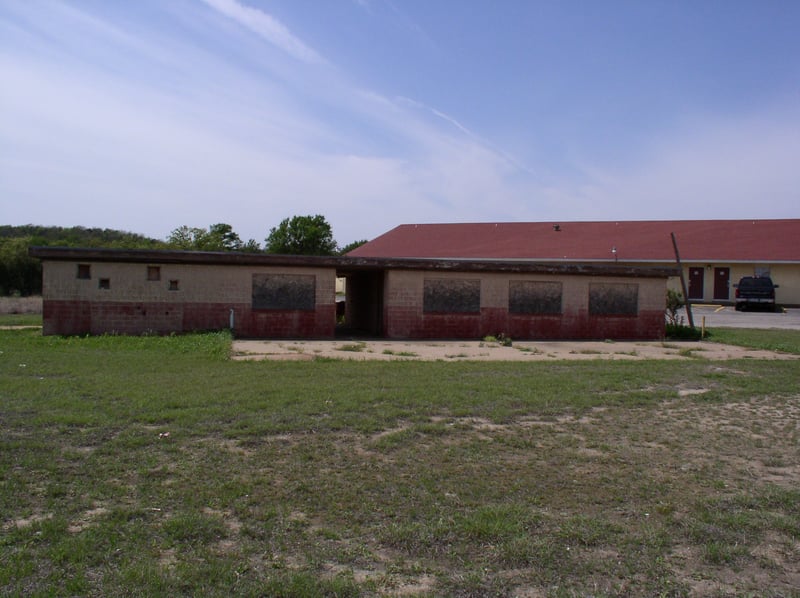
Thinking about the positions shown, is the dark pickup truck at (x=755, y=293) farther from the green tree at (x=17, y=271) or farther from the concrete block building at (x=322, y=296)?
the green tree at (x=17, y=271)

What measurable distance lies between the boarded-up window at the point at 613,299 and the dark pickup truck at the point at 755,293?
1849 cm

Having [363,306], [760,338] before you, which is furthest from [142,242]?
[760,338]

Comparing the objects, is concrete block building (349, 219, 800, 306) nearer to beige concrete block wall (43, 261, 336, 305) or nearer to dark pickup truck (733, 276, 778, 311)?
dark pickup truck (733, 276, 778, 311)

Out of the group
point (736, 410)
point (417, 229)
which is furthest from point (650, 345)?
point (417, 229)

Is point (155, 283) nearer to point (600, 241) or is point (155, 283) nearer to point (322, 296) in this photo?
point (322, 296)

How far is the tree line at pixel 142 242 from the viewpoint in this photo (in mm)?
45156

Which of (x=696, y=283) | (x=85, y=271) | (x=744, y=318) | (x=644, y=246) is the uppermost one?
(x=644, y=246)

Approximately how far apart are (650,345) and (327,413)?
14.6 meters

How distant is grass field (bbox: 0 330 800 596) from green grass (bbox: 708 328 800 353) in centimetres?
994

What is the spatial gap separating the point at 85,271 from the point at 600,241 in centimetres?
3508

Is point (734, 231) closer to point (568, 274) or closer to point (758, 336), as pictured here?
point (758, 336)

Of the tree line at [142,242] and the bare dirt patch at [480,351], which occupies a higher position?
the tree line at [142,242]

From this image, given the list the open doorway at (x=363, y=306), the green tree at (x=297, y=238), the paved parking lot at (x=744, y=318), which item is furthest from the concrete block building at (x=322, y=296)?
the green tree at (x=297, y=238)

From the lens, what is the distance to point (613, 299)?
73.2ft
